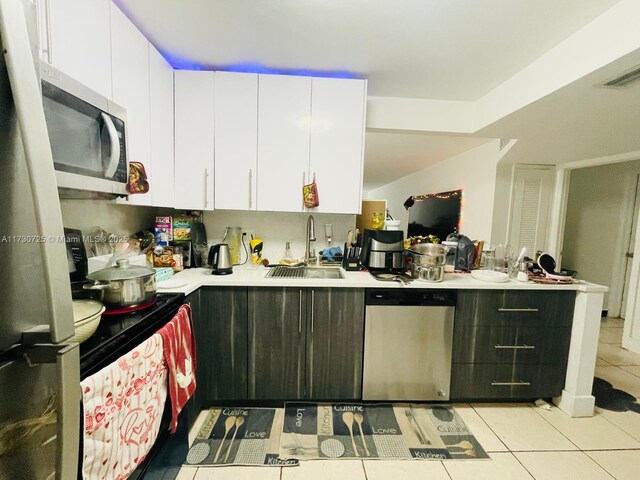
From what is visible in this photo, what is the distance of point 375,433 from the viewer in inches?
67.0

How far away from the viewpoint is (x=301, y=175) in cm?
207

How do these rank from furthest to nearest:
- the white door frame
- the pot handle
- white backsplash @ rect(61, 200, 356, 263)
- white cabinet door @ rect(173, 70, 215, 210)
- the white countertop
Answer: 1. the white door frame
2. white backsplash @ rect(61, 200, 356, 263)
3. white cabinet door @ rect(173, 70, 215, 210)
4. the white countertop
5. the pot handle

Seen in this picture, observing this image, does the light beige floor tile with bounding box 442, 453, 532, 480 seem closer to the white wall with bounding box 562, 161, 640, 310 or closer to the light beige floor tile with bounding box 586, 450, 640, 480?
the light beige floor tile with bounding box 586, 450, 640, 480

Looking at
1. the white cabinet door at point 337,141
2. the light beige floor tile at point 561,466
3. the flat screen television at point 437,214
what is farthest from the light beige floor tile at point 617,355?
the white cabinet door at point 337,141

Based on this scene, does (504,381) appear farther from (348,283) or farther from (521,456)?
(348,283)

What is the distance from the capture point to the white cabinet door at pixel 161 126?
1729 millimetres

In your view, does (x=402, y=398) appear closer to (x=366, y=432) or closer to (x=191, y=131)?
(x=366, y=432)

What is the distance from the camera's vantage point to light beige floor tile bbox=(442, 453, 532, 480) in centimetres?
146

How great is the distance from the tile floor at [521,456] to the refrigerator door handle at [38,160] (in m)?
1.49

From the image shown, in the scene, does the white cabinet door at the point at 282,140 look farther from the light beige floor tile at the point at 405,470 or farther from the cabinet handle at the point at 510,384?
the cabinet handle at the point at 510,384

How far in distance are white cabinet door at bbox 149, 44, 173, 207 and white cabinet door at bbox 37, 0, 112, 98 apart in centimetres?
40

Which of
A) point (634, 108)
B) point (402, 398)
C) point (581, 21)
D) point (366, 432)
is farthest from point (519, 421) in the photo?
point (581, 21)

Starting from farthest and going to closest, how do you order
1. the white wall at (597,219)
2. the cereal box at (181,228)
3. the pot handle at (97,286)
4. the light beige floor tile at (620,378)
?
the white wall at (597,219) < the light beige floor tile at (620,378) < the cereal box at (181,228) < the pot handle at (97,286)

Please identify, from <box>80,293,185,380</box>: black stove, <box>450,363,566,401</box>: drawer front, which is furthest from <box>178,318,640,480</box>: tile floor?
<box>80,293,185,380</box>: black stove
